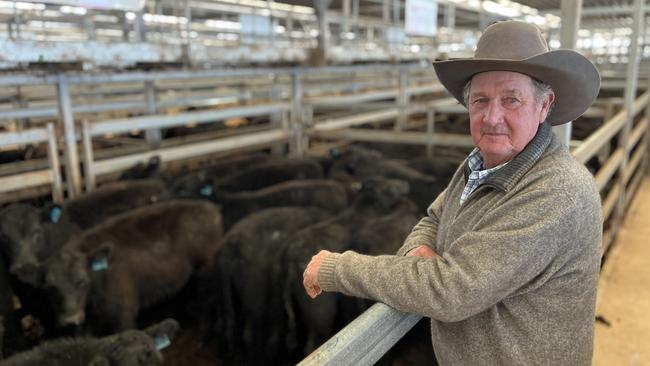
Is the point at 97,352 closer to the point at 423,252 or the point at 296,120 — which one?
the point at 423,252

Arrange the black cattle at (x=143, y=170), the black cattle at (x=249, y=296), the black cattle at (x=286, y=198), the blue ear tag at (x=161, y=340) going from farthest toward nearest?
1. the black cattle at (x=143, y=170)
2. the black cattle at (x=286, y=198)
3. the black cattle at (x=249, y=296)
4. the blue ear tag at (x=161, y=340)

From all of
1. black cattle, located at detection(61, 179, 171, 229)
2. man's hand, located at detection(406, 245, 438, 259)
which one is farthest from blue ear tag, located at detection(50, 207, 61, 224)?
man's hand, located at detection(406, 245, 438, 259)

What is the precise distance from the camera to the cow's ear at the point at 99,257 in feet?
11.5

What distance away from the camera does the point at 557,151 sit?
4.93ft

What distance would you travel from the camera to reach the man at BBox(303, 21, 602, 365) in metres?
1.31

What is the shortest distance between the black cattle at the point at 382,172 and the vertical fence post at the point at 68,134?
274cm

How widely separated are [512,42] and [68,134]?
13.7 ft

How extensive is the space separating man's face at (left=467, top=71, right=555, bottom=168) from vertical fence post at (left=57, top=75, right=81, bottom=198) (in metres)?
4.04

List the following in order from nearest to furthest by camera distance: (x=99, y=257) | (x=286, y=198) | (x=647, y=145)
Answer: (x=99, y=257) → (x=286, y=198) → (x=647, y=145)

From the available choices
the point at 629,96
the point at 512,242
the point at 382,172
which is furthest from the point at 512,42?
the point at 629,96

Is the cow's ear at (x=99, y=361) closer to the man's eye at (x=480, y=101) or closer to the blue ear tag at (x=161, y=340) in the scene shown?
the blue ear tag at (x=161, y=340)

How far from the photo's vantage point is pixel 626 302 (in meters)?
4.04

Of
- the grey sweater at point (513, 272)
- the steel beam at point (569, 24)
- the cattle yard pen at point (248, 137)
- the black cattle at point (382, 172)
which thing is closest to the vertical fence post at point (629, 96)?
the cattle yard pen at point (248, 137)

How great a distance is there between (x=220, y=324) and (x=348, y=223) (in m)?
1.19
